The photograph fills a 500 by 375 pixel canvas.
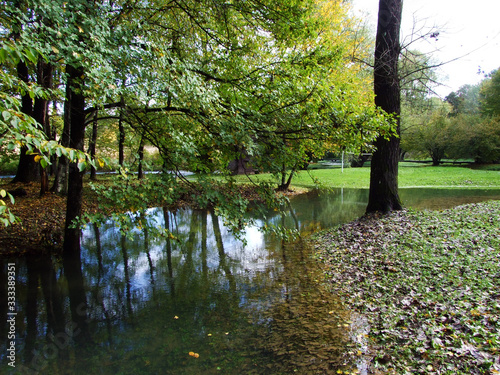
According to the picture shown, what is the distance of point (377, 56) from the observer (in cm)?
945

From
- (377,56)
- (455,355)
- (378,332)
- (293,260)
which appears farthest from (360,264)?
(377,56)

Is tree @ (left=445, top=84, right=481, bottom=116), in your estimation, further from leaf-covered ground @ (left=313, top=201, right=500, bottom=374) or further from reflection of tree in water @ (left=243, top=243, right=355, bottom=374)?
reflection of tree in water @ (left=243, top=243, right=355, bottom=374)

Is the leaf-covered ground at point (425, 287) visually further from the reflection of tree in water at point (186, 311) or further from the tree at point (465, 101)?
the tree at point (465, 101)

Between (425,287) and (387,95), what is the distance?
20.8 feet

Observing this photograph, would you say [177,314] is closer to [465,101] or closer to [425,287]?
[425,287]

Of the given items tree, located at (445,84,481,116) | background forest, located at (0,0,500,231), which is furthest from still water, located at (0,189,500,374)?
tree, located at (445,84,481,116)

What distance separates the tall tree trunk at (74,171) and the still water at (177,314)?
64 cm

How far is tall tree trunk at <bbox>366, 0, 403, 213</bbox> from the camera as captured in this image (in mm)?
9109

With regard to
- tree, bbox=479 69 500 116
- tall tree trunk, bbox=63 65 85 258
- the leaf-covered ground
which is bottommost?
the leaf-covered ground

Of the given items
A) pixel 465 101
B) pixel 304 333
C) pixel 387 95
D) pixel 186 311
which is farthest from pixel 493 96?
pixel 186 311

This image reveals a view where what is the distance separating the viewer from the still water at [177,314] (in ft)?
12.8

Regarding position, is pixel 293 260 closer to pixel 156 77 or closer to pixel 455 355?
pixel 455 355

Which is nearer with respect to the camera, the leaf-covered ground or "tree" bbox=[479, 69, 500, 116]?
the leaf-covered ground

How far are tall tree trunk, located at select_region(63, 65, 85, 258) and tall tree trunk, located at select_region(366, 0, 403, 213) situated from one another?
7950 millimetres
